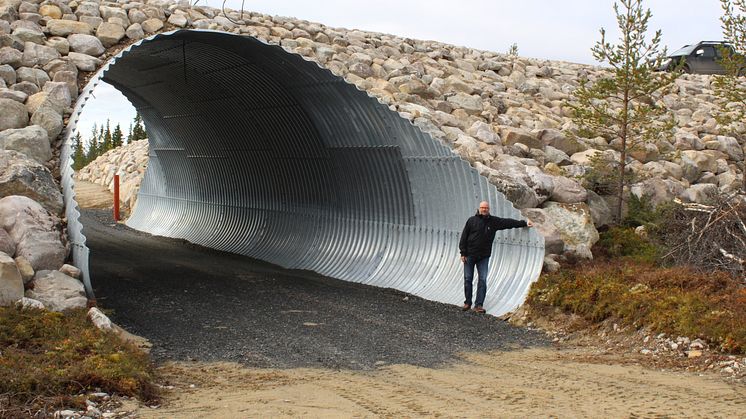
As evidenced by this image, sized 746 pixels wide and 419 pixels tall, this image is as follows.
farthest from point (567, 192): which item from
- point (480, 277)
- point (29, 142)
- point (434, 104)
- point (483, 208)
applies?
point (29, 142)

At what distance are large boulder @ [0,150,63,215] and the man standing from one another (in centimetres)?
492

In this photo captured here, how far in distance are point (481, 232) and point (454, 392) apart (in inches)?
166

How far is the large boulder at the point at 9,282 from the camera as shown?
7.71 metres

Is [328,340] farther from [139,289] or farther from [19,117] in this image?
[19,117]

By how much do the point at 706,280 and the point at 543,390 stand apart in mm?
3670

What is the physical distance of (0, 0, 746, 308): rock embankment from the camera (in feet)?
33.9

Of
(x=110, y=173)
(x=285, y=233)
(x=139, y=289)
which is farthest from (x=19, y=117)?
(x=110, y=173)

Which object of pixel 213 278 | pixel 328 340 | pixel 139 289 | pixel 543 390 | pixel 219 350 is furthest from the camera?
pixel 213 278

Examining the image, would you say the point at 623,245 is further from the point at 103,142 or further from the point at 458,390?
the point at 103,142

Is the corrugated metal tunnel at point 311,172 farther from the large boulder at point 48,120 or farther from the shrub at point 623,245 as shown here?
the shrub at point 623,245

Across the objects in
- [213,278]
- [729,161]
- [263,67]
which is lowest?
[213,278]

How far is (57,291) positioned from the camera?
27.0ft

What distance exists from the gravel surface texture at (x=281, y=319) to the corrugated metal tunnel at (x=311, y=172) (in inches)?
28.5

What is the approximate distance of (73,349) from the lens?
6.80 metres
